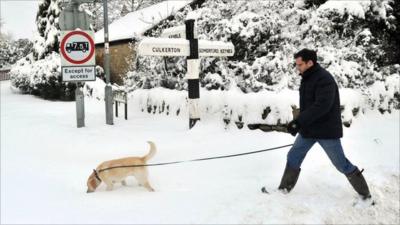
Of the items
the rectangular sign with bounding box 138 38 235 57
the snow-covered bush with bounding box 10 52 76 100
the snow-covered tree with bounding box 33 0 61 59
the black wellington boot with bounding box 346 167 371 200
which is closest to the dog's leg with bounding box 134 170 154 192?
the black wellington boot with bounding box 346 167 371 200

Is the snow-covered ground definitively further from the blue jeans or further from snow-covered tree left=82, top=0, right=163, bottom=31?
snow-covered tree left=82, top=0, right=163, bottom=31

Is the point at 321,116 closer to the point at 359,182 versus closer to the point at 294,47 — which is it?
the point at 359,182

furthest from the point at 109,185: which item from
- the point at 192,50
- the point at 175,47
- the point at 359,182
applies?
the point at 192,50

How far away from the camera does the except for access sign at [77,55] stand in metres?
8.70

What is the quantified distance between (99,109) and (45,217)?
332 inches

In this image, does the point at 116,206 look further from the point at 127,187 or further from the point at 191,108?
the point at 191,108

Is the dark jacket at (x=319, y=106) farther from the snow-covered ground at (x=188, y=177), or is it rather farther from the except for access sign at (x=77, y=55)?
the except for access sign at (x=77, y=55)

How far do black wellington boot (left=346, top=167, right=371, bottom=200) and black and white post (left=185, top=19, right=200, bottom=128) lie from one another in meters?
4.32

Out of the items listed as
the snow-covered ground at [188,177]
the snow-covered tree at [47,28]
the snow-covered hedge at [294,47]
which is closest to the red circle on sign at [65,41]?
the snow-covered ground at [188,177]

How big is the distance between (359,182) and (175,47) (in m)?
4.56

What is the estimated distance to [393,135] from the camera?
8.23 m

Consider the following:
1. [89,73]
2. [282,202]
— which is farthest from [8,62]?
[282,202]

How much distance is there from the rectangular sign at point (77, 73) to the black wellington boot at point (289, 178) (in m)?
5.51

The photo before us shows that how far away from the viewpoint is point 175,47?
26.5 ft
